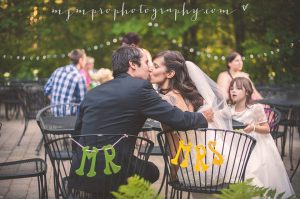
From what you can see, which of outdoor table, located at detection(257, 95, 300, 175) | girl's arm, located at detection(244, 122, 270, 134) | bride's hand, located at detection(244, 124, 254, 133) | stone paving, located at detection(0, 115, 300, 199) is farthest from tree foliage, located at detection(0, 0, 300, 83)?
bride's hand, located at detection(244, 124, 254, 133)

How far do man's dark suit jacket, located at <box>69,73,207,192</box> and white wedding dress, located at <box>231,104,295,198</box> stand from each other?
1.29 metres

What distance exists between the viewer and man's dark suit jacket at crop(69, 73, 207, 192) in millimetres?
3520

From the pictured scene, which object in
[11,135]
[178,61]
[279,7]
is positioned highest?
[279,7]

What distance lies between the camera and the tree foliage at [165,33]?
23.3ft

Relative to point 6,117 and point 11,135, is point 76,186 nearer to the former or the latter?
point 11,135

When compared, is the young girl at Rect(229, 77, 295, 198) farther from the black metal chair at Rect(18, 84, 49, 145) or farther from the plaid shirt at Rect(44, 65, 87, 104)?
the black metal chair at Rect(18, 84, 49, 145)

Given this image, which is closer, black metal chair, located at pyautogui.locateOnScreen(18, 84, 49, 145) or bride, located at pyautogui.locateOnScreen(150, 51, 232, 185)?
bride, located at pyautogui.locateOnScreen(150, 51, 232, 185)

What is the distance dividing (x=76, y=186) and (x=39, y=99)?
5.95m

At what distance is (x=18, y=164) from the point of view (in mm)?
4391

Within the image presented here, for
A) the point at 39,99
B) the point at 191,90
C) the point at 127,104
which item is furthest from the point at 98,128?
the point at 39,99

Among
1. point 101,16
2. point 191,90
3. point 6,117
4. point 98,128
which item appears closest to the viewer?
point 98,128

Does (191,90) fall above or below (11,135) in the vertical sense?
above

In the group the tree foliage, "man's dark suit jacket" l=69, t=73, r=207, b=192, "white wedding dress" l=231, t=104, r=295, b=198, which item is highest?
the tree foliage

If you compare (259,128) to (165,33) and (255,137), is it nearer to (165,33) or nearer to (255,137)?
(255,137)
